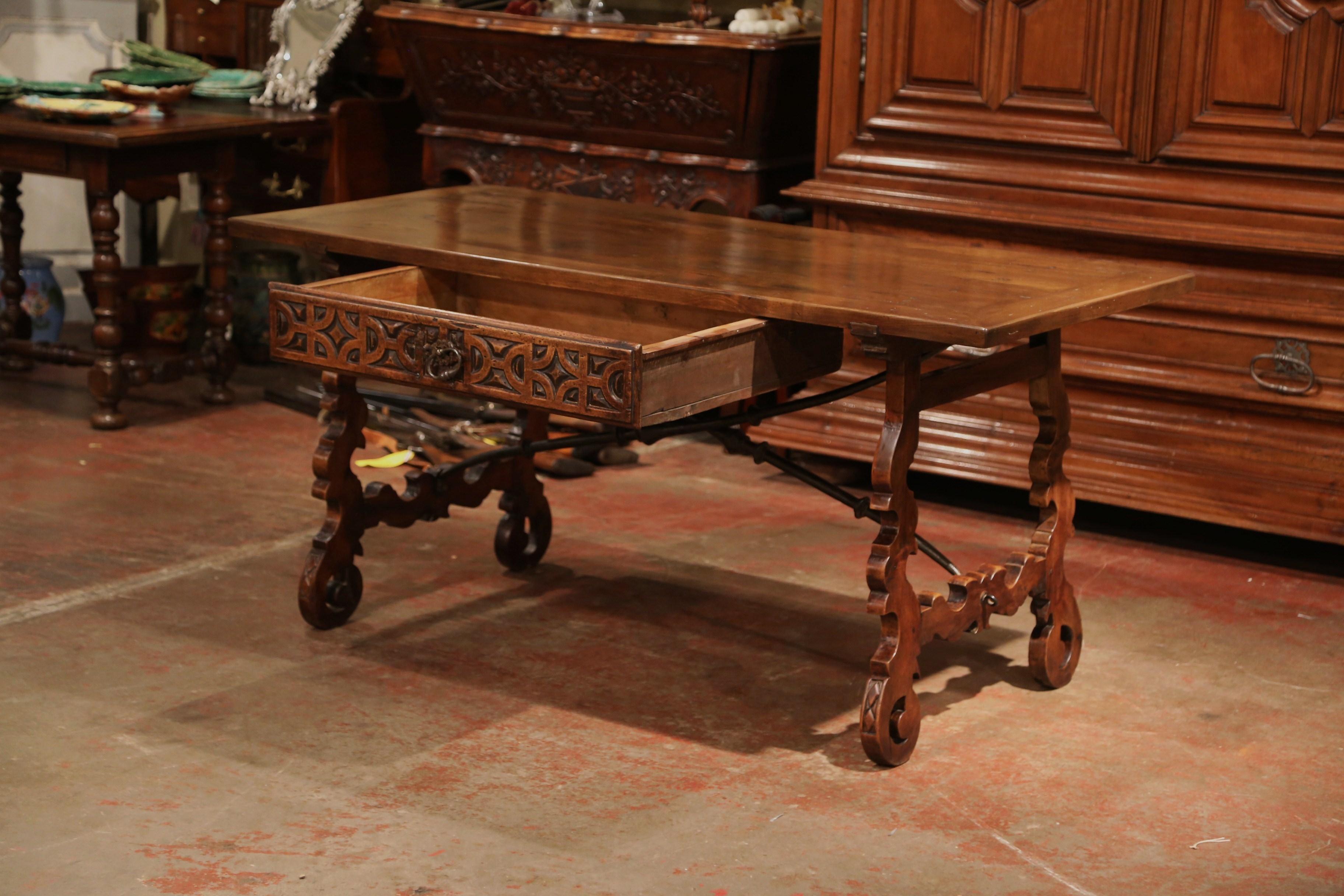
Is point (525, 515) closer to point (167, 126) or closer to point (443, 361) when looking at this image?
point (443, 361)

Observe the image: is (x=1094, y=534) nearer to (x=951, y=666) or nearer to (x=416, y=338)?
(x=951, y=666)

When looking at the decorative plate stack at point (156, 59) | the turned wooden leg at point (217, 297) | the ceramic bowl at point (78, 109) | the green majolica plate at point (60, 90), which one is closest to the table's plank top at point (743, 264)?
the ceramic bowl at point (78, 109)

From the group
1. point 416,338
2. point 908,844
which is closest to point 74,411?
point 416,338

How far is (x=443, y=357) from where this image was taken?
3.22 m

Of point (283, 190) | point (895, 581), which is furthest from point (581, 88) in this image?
point (895, 581)


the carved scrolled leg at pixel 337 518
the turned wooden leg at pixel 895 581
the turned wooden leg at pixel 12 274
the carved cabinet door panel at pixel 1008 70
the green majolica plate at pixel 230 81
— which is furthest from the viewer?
the green majolica plate at pixel 230 81

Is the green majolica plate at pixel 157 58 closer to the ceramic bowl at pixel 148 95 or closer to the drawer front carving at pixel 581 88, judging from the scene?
the ceramic bowl at pixel 148 95

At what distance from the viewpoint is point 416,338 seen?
3.25 m

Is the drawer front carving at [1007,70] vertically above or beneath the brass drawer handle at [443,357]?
above

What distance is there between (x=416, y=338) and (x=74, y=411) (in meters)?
2.97

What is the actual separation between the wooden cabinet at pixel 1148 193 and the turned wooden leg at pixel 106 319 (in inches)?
88.8

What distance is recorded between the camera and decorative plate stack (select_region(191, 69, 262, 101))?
632 cm

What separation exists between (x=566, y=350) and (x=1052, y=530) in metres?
1.20

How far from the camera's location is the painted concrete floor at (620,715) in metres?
2.87
